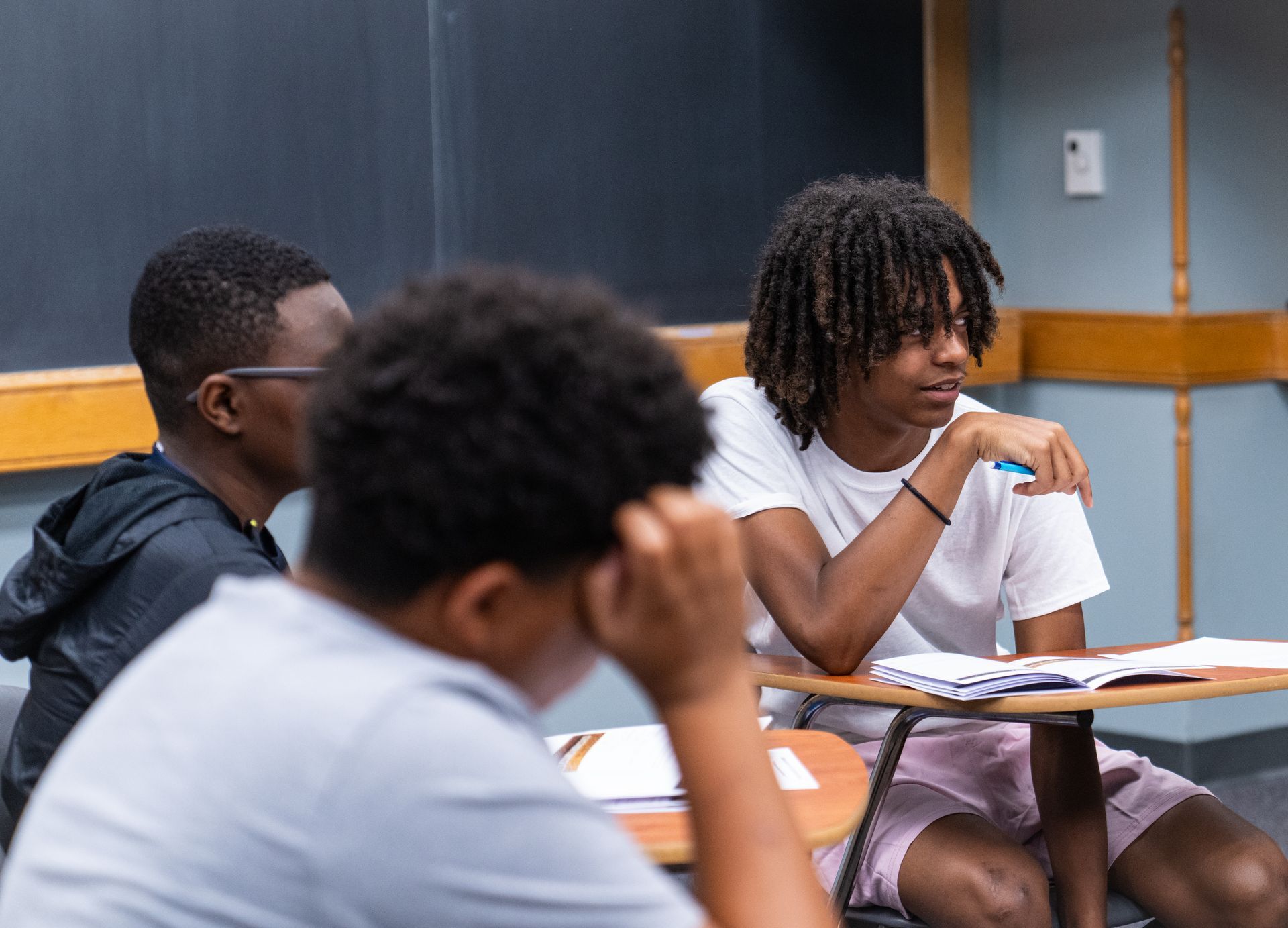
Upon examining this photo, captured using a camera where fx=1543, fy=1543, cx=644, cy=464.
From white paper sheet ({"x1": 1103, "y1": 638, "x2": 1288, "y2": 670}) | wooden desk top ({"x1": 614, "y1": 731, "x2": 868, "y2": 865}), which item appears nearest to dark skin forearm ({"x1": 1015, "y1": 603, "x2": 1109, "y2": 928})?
white paper sheet ({"x1": 1103, "y1": 638, "x2": 1288, "y2": 670})

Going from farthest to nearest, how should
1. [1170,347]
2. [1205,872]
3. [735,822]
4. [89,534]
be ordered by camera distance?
[1170,347] → [1205,872] → [89,534] → [735,822]

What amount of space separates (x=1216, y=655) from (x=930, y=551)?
0.37 metres

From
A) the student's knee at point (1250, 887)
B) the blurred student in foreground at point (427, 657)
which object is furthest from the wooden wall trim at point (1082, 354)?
the blurred student in foreground at point (427, 657)

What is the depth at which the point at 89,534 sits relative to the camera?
1.44 meters

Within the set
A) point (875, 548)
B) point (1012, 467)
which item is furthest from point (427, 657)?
point (1012, 467)

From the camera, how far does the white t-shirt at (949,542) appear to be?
212 cm

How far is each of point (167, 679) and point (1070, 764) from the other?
1396mm

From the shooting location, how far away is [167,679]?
805mm

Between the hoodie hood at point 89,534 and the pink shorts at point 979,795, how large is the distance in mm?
874

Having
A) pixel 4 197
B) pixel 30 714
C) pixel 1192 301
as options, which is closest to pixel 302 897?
pixel 30 714

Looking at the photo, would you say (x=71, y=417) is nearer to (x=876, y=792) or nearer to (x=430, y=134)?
(x=430, y=134)

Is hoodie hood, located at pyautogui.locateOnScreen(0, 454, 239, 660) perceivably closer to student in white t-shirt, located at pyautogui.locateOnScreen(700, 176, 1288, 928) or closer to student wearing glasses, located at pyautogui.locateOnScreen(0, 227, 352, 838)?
student wearing glasses, located at pyautogui.locateOnScreen(0, 227, 352, 838)

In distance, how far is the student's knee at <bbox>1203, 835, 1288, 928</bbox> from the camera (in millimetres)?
1790

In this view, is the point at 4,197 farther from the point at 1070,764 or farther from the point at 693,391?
the point at 693,391
